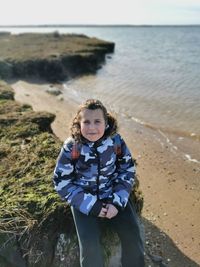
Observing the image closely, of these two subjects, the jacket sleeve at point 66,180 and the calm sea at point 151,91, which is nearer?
the jacket sleeve at point 66,180

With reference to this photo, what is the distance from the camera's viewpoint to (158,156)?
9.36 metres

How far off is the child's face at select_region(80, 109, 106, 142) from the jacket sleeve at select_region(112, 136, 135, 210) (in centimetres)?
38

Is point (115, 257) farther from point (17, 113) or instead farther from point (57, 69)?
point (57, 69)

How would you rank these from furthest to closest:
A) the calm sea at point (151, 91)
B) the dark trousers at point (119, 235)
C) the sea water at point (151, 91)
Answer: the calm sea at point (151, 91)
the sea water at point (151, 91)
the dark trousers at point (119, 235)

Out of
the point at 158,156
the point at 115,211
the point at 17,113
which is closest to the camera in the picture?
the point at 115,211

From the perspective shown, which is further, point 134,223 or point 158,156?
point 158,156

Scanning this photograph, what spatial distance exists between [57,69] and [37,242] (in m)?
18.4

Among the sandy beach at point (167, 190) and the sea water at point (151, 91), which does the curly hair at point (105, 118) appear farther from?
the sea water at point (151, 91)

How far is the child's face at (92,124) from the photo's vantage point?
442 centimetres

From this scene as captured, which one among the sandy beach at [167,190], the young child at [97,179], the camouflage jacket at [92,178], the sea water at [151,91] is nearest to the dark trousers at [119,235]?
the young child at [97,179]

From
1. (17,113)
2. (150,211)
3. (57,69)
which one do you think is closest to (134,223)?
(150,211)

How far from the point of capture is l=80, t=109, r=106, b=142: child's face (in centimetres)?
442

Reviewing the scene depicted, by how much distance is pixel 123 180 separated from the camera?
4562mm

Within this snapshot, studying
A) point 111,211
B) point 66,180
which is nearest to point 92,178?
point 66,180
